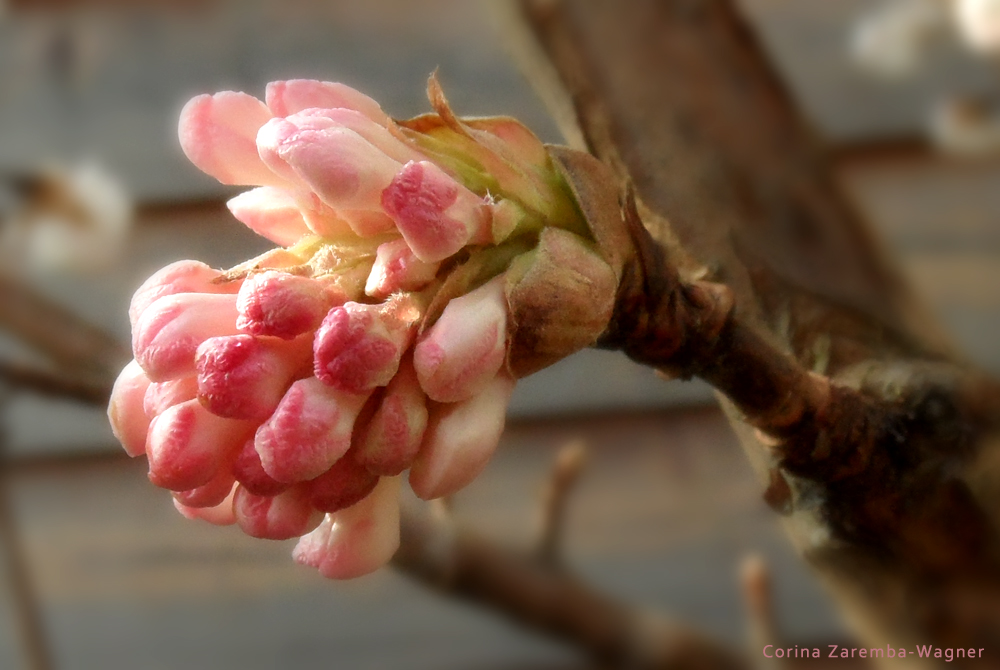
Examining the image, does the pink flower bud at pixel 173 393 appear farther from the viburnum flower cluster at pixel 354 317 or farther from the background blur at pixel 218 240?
the background blur at pixel 218 240

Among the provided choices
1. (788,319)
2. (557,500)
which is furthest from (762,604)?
(788,319)

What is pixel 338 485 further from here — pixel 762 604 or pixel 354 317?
pixel 762 604

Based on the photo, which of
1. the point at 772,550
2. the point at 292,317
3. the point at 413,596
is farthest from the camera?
the point at 413,596

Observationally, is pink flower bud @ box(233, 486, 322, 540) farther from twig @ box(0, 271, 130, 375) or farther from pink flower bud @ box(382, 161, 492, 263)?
twig @ box(0, 271, 130, 375)

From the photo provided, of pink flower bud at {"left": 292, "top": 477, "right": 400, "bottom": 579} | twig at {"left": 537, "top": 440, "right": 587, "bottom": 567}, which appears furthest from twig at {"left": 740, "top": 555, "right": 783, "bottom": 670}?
pink flower bud at {"left": 292, "top": 477, "right": 400, "bottom": 579}

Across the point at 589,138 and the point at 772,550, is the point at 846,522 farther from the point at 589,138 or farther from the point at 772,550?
the point at 772,550

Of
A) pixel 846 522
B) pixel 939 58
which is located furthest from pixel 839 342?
pixel 939 58
